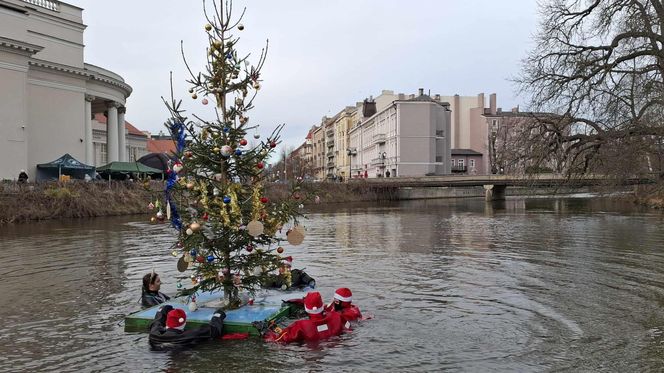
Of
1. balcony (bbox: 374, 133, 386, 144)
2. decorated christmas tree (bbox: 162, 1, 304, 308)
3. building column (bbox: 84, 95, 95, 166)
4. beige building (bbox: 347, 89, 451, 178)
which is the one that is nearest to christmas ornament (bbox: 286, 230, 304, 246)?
decorated christmas tree (bbox: 162, 1, 304, 308)

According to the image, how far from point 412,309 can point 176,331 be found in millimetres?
4098

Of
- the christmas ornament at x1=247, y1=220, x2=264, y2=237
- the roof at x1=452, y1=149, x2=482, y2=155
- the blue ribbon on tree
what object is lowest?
the christmas ornament at x1=247, y1=220, x2=264, y2=237

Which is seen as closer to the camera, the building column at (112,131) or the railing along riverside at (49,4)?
the railing along riverside at (49,4)

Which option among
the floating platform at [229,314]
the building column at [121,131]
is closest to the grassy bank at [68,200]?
the building column at [121,131]

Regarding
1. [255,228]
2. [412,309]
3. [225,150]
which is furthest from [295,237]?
[412,309]

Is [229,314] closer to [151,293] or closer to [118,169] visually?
[151,293]

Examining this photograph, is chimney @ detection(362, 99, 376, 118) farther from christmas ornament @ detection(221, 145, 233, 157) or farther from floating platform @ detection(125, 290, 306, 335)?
christmas ornament @ detection(221, 145, 233, 157)

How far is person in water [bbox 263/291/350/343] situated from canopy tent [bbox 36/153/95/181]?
4419 centimetres

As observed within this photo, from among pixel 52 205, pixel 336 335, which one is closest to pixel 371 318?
pixel 336 335

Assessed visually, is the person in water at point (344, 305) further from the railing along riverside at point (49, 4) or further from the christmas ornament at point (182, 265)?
the railing along riverside at point (49, 4)

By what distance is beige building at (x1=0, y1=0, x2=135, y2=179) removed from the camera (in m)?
44.2

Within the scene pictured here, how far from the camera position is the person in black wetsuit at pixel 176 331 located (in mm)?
7879

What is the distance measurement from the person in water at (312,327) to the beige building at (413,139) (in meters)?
87.7

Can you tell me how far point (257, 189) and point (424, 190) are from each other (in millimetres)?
84249
